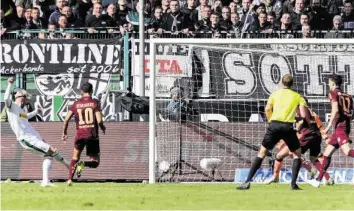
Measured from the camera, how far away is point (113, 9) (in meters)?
26.3

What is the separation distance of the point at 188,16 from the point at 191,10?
51 centimetres

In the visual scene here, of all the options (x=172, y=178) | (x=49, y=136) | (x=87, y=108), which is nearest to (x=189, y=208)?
(x=87, y=108)

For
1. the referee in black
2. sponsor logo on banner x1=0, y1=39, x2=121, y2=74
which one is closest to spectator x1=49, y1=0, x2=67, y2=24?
sponsor logo on banner x1=0, y1=39, x2=121, y2=74

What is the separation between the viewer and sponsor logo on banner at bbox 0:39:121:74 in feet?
81.8

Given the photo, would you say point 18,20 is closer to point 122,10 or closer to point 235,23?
A: point 122,10

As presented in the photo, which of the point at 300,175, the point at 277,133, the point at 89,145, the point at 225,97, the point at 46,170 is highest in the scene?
the point at 277,133

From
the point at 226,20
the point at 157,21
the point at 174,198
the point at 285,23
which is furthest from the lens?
the point at 157,21

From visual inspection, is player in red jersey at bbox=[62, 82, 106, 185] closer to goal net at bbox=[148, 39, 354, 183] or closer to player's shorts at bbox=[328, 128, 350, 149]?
goal net at bbox=[148, 39, 354, 183]

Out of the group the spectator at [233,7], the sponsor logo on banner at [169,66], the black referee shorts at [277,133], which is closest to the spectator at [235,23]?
the spectator at [233,7]

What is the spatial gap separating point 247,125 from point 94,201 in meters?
7.89

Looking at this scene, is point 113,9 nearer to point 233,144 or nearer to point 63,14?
point 63,14

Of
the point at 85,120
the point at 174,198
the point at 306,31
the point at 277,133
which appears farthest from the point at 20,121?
the point at 306,31

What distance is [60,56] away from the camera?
2519 centimetres

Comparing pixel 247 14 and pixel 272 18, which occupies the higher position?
pixel 247 14
